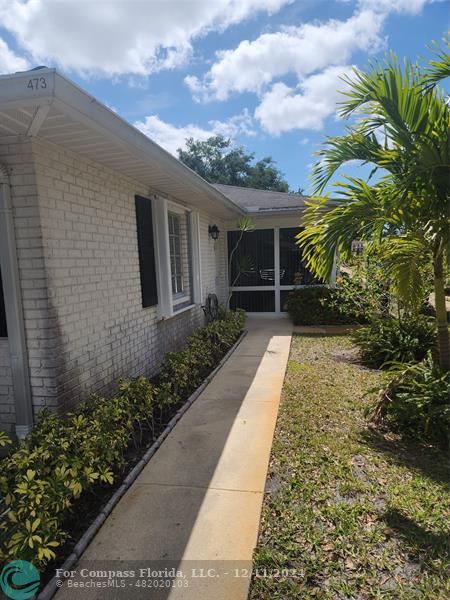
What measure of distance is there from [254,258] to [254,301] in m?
1.18

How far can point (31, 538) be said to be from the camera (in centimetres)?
173

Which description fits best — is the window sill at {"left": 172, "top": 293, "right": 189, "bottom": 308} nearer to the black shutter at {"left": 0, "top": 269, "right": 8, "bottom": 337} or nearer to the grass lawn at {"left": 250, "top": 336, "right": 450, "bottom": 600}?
the grass lawn at {"left": 250, "top": 336, "right": 450, "bottom": 600}

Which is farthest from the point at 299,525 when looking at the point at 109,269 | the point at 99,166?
the point at 99,166

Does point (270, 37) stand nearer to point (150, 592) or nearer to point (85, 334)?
point (85, 334)

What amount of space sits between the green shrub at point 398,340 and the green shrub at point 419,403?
1642 mm

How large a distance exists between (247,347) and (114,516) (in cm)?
457

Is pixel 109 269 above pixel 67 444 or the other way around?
above

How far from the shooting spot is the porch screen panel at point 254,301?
9.75m

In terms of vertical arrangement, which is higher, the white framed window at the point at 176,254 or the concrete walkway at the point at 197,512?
the white framed window at the point at 176,254

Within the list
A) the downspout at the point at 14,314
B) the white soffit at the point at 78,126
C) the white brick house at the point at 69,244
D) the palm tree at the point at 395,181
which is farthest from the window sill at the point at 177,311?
the palm tree at the point at 395,181

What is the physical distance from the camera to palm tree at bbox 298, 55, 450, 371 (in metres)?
2.70

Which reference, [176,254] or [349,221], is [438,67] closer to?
[349,221]

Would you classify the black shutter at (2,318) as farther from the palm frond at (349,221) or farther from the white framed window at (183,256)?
the white framed window at (183,256)

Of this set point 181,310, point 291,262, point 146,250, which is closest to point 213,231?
point 291,262
